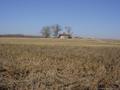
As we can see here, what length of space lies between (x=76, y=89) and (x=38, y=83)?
1.45m

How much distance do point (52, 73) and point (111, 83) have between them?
2647 millimetres

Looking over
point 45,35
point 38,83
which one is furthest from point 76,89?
point 45,35

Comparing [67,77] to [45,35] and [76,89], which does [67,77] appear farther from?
[45,35]

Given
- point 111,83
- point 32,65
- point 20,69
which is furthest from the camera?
point 32,65

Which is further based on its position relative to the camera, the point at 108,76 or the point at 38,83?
the point at 108,76

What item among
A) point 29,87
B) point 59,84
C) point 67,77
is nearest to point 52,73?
point 67,77

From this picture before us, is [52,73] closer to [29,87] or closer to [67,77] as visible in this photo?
[67,77]

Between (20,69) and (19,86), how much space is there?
10.5ft

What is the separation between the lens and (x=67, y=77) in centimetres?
964

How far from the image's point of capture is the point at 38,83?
320 inches

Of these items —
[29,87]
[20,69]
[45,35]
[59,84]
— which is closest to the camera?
[29,87]

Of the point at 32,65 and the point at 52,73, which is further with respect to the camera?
the point at 32,65

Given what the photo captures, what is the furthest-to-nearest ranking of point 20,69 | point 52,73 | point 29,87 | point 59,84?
point 20,69, point 52,73, point 59,84, point 29,87

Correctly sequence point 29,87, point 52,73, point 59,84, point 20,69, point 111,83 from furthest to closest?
1. point 20,69
2. point 52,73
3. point 111,83
4. point 59,84
5. point 29,87
